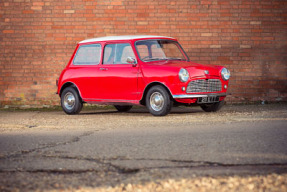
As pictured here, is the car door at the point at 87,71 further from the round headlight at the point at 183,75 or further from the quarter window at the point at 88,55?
the round headlight at the point at 183,75

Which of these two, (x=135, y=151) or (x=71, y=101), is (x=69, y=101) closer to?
(x=71, y=101)

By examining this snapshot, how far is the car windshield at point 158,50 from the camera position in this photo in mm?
10008

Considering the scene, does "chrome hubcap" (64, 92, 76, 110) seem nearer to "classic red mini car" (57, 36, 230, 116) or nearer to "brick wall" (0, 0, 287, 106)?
"classic red mini car" (57, 36, 230, 116)

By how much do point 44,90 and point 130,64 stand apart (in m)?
3.87

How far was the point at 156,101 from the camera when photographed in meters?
9.43

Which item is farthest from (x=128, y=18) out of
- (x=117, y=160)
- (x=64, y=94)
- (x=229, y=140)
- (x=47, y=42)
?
(x=117, y=160)

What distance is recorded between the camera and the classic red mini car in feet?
30.4

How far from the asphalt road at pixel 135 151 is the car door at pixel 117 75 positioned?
46.5 inches

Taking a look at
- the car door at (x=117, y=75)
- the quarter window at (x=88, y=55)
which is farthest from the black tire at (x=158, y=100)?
the quarter window at (x=88, y=55)

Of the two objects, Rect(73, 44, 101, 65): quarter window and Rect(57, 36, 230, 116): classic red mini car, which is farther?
Rect(73, 44, 101, 65): quarter window

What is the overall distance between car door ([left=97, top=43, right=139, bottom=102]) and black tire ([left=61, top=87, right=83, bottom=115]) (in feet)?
1.92

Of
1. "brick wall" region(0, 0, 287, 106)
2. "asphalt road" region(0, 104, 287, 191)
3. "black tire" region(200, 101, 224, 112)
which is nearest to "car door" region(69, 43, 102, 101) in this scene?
"asphalt road" region(0, 104, 287, 191)

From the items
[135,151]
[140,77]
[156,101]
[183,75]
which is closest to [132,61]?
[140,77]

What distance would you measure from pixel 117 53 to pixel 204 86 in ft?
6.54
